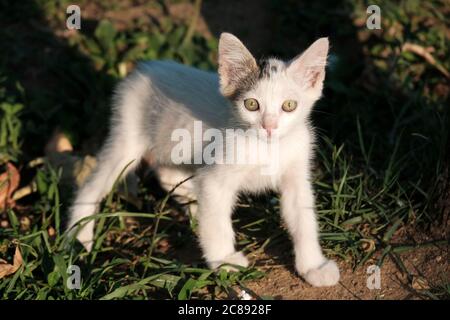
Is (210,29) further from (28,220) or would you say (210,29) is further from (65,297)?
(65,297)

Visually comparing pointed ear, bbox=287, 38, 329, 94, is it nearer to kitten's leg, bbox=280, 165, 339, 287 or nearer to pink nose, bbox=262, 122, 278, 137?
pink nose, bbox=262, 122, 278, 137

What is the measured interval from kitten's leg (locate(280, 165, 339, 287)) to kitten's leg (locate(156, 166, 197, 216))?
3.45 feet

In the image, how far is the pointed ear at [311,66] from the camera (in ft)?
11.6

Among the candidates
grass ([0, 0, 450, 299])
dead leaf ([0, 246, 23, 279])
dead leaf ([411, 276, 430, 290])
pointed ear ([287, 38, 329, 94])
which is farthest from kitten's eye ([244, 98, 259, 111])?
dead leaf ([0, 246, 23, 279])

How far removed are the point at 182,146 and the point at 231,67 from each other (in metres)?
0.77

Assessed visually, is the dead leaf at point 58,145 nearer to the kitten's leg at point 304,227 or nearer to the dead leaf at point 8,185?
the dead leaf at point 8,185

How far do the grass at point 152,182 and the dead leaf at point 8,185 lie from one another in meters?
0.06

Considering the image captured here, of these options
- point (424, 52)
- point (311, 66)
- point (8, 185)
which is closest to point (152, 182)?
point (8, 185)

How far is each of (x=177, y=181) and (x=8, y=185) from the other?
1.21 m

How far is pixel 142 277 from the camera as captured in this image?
374 cm

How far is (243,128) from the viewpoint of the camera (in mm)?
3721

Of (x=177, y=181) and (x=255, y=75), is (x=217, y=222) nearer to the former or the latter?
(x=255, y=75)

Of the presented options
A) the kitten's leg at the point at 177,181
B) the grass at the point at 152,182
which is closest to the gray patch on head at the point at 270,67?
the grass at the point at 152,182

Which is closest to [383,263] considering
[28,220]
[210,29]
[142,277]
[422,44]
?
[142,277]
